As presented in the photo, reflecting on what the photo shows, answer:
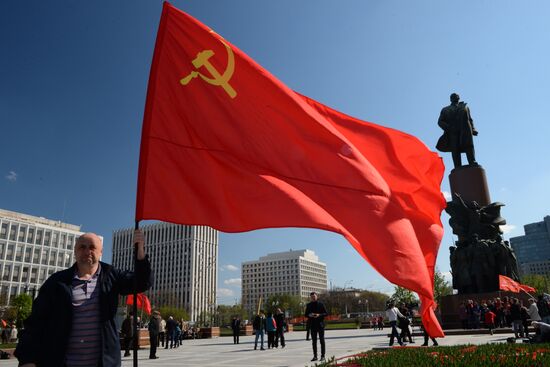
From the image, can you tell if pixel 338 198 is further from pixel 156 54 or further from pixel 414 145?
pixel 156 54

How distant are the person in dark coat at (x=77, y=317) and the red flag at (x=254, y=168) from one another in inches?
53.1

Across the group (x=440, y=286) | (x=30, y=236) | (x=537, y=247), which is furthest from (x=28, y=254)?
(x=537, y=247)

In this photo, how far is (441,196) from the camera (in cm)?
713

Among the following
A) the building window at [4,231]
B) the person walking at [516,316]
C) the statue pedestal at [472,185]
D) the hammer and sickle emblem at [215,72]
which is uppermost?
the building window at [4,231]

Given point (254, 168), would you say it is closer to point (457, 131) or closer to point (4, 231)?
point (457, 131)

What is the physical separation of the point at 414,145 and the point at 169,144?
13.3ft

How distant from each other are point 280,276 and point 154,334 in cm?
17498

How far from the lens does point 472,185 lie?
25.4 meters

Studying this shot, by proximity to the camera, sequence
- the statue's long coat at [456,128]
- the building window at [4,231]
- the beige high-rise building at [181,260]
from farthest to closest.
→ the beige high-rise building at [181,260] < the building window at [4,231] < the statue's long coat at [456,128]

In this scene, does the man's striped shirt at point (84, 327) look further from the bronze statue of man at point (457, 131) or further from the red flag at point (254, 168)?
the bronze statue of man at point (457, 131)

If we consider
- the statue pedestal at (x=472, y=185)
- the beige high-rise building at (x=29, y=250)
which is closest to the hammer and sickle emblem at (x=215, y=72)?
the statue pedestal at (x=472, y=185)

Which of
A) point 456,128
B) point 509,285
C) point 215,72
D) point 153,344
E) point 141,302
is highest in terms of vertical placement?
point 456,128

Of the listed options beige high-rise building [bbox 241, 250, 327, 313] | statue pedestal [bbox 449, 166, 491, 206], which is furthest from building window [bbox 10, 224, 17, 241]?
statue pedestal [bbox 449, 166, 491, 206]

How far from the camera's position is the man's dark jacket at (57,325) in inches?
135
